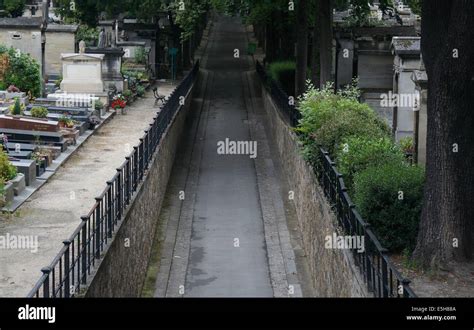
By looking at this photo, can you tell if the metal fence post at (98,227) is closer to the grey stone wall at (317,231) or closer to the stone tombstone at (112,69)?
the grey stone wall at (317,231)

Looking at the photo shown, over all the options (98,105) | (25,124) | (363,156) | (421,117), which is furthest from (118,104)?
(363,156)

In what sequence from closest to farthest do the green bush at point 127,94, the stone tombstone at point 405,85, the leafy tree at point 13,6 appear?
the stone tombstone at point 405,85 < the green bush at point 127,94 < the leafy tree at point 13,6

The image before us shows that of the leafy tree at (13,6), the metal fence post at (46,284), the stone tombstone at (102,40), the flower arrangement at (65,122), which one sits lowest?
the flower arrangement at (65,122)

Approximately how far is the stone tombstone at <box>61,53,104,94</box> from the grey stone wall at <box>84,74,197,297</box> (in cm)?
737

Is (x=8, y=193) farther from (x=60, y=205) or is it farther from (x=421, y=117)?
(x=421, y=117)

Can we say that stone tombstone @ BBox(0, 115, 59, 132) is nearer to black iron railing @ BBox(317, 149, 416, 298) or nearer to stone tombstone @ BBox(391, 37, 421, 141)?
stone tombstone @ BBox(391, 37, 421, 141)

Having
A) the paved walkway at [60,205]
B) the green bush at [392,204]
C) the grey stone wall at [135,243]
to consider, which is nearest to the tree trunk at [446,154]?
the green bush at [392,204]

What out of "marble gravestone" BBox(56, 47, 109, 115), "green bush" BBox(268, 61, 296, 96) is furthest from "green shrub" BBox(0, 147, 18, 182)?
"green bush" BBox(268, 61, 296, 96)

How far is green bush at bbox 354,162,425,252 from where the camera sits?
51.1 ft

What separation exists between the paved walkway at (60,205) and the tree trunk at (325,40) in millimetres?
5938

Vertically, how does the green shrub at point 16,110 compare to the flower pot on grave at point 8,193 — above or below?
above

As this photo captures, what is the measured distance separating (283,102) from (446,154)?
721 inches

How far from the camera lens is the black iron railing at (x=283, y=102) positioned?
28483 millimetres
